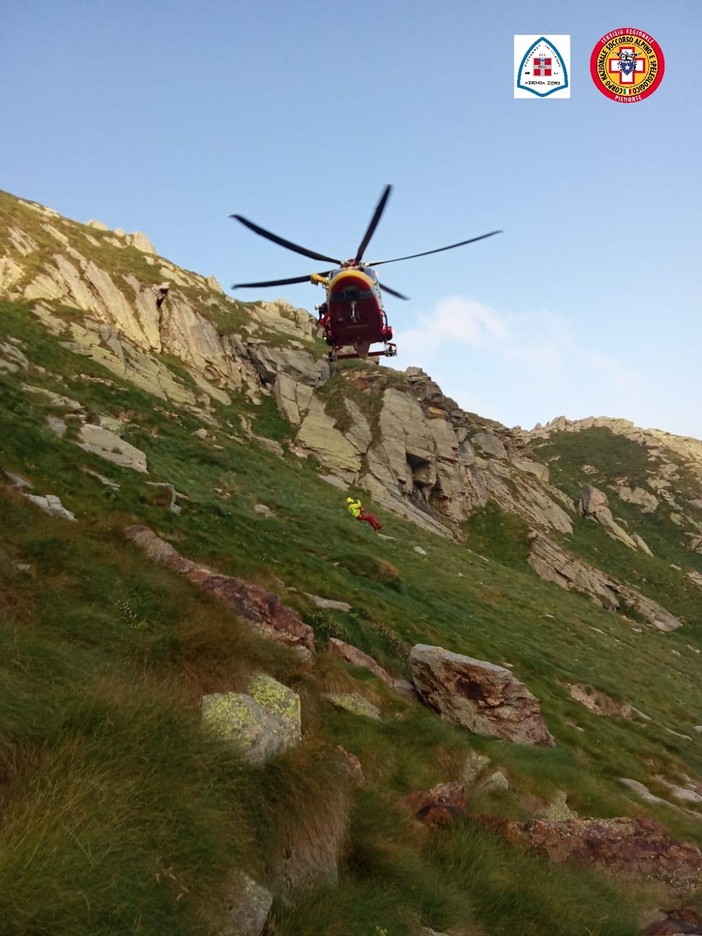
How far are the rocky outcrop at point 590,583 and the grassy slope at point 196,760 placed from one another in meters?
31.2

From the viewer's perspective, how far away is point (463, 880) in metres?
5.91

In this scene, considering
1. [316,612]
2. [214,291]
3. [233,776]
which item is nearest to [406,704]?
[316,612]

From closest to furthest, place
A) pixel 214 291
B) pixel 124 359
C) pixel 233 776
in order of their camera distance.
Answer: pixel 233 776 < pixel 124 359 < pixel 214 291

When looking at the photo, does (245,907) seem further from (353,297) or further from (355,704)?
(353,297)

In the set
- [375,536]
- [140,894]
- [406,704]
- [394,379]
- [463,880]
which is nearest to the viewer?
[140,894]

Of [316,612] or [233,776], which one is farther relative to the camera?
[316,612]

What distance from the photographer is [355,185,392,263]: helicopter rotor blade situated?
943 inches

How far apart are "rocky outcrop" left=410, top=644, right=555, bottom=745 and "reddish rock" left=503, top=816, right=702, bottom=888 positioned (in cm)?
375

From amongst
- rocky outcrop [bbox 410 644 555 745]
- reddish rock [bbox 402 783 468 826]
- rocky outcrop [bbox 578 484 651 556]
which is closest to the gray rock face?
A: reddish rock [bbox 402 783 468 826]

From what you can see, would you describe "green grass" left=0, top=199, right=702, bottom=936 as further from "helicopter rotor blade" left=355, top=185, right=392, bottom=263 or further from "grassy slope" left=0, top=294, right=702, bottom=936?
"helicopter rotor blade" left=355, top=185, right=392, bottom=263

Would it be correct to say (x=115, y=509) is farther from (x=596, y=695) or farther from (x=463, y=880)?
(x=596, y=695)

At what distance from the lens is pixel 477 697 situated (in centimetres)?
1253

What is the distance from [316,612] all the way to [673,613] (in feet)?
180

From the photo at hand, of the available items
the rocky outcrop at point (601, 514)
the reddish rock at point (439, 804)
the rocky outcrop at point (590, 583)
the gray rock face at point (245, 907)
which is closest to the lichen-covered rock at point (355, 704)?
the reddish rock at point (439, 804)
